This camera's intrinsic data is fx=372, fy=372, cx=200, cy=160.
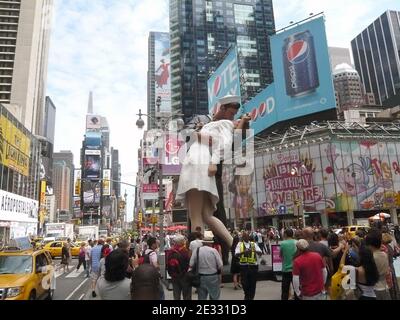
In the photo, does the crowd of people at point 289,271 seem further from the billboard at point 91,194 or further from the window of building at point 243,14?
the window of building at point 243,14

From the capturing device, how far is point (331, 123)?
55.0 m

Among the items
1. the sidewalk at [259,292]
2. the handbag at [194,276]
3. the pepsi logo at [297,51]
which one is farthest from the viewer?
the pepsi logo at [297,51]

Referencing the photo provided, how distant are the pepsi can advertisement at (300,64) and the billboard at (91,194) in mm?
99322

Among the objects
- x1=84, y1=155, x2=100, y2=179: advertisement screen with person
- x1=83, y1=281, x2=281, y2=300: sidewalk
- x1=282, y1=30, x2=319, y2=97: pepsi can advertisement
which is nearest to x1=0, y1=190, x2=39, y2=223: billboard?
x1=83, y1=281, x2=281, y2=300: sidewalk

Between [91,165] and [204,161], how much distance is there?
130m

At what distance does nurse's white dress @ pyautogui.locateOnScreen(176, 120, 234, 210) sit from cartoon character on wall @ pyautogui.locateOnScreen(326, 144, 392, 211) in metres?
39.8

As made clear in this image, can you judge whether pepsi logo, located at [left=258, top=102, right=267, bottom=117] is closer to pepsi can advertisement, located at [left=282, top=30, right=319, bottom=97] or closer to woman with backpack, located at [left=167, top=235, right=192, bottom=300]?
pepsi can advertisement, located at [left=282, top=30, right=319, bottom=97]

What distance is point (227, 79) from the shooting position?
2099 inches

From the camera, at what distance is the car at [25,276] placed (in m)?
8.39

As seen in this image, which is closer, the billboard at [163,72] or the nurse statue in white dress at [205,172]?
the nurse statue in white dress at [205,172]

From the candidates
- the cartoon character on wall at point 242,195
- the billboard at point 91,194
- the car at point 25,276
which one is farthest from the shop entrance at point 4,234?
the billboard at point 91,194

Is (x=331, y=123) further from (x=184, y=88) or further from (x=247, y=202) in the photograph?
(x=184, y=88)

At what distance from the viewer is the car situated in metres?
8.39

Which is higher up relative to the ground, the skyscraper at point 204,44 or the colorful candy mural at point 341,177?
the skyscraper at point 204,44
